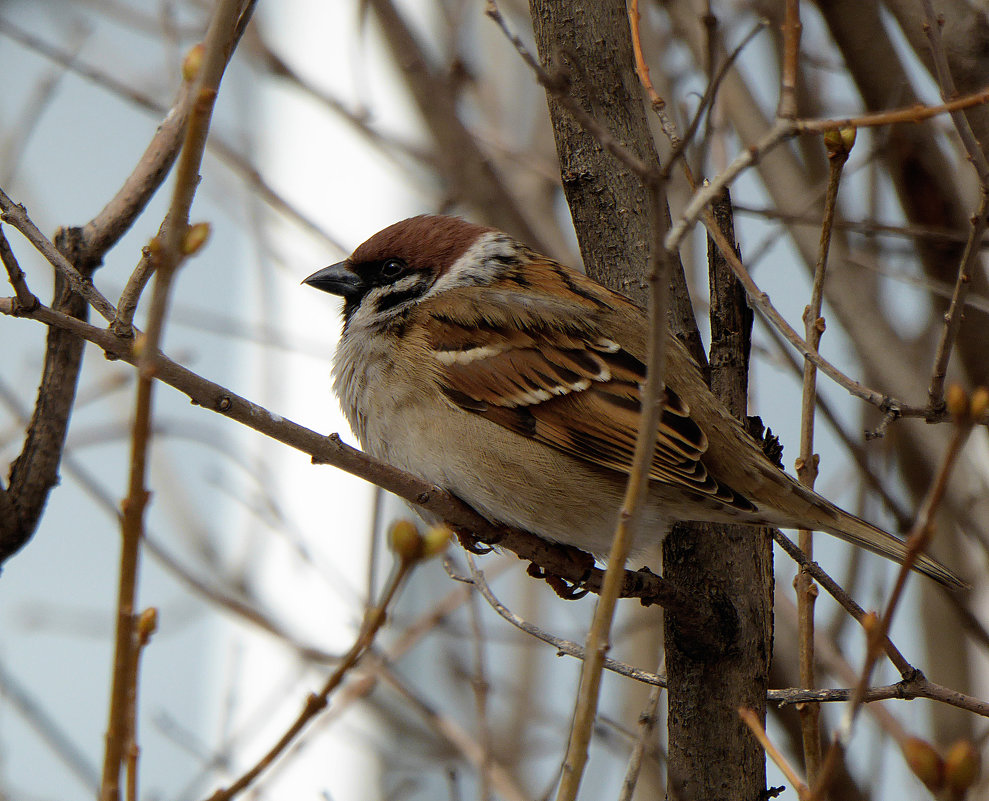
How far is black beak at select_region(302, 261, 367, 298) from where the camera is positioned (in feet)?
11.7

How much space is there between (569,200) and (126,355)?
4.90ft

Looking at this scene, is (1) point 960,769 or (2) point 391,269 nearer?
(1) point 960,769

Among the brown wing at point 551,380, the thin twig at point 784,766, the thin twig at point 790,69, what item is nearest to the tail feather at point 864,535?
the brown wing at point 551,380

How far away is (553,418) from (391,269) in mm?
924

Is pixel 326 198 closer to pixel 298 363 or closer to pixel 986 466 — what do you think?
pixel 298 363

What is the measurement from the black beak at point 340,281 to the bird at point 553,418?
261 mm

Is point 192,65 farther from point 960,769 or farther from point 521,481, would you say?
point 521,481

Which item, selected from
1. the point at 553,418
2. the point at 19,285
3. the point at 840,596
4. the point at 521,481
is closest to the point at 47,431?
the point at 19,285

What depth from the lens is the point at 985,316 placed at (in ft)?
10.9

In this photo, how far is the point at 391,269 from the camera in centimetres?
357

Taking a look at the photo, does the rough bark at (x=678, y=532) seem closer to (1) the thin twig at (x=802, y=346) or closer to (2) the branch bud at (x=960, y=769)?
(1) the thin twig at (x=802, y=346)

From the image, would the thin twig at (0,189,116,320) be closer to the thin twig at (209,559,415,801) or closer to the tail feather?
the thin twig at (209,559,415,801)

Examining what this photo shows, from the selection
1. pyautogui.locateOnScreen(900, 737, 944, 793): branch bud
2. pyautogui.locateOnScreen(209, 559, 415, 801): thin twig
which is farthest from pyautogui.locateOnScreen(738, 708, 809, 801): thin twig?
pyautogui.locateOnScreen(209, 559, 415, 801): thin twig

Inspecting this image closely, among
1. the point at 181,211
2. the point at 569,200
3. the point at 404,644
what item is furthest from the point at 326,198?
the point at 181,211
